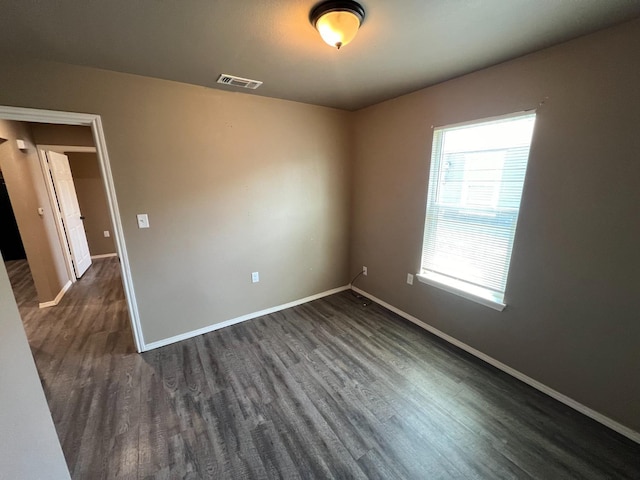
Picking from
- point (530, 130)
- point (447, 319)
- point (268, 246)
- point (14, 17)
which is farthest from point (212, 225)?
point (530, 130)

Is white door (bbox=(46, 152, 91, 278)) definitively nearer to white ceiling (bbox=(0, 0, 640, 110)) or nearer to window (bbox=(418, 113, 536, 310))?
white ceiling (bbox=(0, 0, 640, 110))

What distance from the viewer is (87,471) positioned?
4.67ft

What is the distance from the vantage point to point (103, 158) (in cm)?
207

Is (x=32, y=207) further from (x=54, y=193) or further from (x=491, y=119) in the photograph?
(x=491, y=119)

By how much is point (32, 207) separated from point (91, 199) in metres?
2.48

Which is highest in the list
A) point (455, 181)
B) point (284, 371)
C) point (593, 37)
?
point (593, 37)

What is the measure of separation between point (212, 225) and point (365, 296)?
7.23 feet

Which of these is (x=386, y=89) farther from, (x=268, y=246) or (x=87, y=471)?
(x=87, y=471)

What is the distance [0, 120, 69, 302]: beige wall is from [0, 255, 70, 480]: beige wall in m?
3.36

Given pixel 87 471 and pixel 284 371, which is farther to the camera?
pixel 284 371

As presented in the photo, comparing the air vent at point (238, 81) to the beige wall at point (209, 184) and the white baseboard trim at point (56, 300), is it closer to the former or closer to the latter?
the beige wall at point (209, 184)

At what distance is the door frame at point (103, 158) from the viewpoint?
71.2 inches

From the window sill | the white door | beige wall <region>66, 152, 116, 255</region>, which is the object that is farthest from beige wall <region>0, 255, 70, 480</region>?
beige wall <region>66, 152, 116, 255</region>

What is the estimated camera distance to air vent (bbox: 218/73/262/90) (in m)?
2.16
